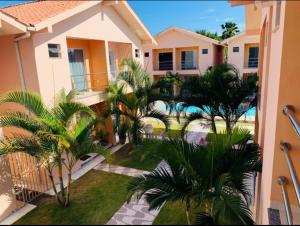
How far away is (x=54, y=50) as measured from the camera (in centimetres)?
884

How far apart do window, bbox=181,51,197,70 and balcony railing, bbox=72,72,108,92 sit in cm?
1728

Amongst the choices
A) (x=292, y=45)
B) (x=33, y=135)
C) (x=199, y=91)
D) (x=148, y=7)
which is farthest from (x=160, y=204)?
(x=199, y=91)

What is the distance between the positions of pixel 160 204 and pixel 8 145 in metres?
4.82

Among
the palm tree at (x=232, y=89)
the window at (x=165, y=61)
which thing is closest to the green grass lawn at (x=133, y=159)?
the palm tree at (x=232, y=89)

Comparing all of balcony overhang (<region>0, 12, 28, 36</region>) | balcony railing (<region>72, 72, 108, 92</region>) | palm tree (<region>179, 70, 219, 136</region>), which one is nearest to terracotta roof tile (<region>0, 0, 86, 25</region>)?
balcony overhang (<region>0, 12, 28, 36</region>)

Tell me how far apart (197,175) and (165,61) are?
2690cm

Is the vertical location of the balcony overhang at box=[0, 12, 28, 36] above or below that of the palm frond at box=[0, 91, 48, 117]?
above

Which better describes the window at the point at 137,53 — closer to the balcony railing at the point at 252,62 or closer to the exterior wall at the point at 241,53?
the exterior wall at the point at 241,53

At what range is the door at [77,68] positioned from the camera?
11602 millimetres

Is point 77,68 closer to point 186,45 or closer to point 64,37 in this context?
point 64,37

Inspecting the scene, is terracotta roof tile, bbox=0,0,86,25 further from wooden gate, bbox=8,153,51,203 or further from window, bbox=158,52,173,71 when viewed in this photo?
window, bbox=158,52,173,71

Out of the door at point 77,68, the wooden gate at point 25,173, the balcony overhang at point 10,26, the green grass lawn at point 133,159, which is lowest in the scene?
the green grass lawn at point 133,159

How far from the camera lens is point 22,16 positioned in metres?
8.50

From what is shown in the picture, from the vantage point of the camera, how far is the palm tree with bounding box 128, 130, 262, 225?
2549 mm
